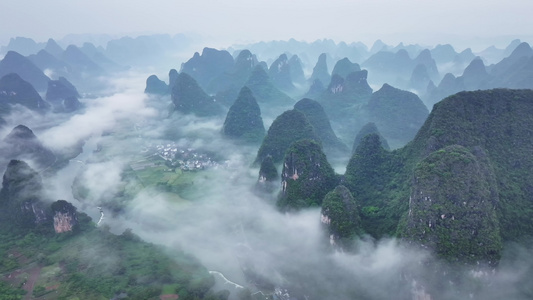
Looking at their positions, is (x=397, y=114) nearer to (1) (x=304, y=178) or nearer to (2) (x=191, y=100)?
(1) (x=304, y=178)

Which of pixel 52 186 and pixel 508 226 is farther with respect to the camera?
pixel 52 186

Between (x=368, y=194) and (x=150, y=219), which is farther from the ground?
(x=368, y=194)

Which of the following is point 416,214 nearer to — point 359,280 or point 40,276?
point 359,280

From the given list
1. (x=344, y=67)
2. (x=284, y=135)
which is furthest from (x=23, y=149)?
(x=344, y=67)

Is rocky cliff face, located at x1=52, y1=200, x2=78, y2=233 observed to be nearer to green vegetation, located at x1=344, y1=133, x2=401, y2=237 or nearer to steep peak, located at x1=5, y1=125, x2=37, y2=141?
steep peak, located at x1=5, y1=125, x2=37, y2=141

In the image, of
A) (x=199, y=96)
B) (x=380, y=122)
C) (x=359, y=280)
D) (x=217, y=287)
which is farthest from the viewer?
(x=199, y=96)

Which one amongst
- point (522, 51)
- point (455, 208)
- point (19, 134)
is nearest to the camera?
point (455, 208)

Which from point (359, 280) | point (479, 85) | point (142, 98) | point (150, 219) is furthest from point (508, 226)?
point (142, 98)

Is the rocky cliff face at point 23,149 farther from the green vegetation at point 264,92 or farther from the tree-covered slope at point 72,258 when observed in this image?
the green vegetation at point 264,92
